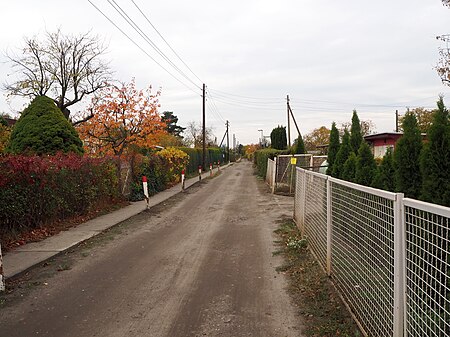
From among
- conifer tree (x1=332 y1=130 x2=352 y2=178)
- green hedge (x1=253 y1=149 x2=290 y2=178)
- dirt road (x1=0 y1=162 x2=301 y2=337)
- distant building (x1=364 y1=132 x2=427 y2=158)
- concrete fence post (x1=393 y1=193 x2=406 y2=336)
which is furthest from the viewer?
green hedge (x1=253 y1=149 x2=290 y2=178)

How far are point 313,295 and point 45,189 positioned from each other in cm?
668

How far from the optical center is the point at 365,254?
3.85m

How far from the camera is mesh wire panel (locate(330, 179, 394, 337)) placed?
3.13 metres

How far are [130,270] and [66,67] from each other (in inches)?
1145

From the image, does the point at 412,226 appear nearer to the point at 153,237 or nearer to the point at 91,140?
the point at 153,237

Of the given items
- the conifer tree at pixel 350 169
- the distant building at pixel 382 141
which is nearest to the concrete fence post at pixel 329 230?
the conifer tree at pixel 350 169

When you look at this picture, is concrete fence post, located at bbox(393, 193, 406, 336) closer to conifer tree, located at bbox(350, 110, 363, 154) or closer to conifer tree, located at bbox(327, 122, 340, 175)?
conifer tree, located at bbox(350, 110, 363, 154)

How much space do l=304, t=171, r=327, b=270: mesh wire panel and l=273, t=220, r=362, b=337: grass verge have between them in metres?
0.19

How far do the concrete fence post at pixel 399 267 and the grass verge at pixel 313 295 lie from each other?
87cm

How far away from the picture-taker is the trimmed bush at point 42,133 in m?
12.5

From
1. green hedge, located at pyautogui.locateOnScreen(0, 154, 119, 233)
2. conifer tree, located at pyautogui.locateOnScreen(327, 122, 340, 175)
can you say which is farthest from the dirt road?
conifer tree, located at pyautogui.locateOnScreen(327, 122, 340, 175)

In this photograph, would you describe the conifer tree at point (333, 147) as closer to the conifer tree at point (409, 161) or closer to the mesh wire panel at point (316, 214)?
the mesh wire panel at point (316, 214)

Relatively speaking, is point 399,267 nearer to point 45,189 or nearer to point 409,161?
point 409,161

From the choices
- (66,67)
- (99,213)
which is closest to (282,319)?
(99,213)
